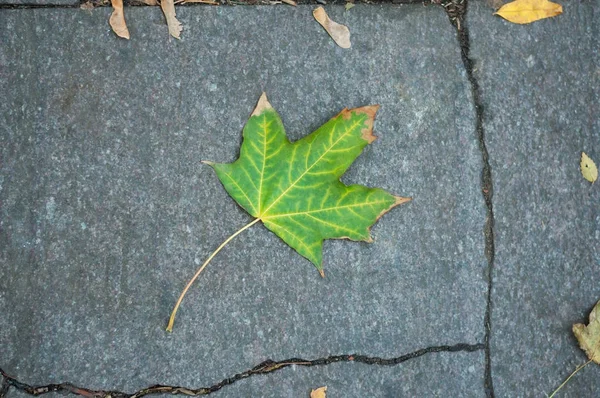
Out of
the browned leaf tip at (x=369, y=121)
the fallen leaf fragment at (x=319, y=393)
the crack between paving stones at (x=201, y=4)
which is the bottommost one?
the fallen leaf fragment at (x=319, y=393)

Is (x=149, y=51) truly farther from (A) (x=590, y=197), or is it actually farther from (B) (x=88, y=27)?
(A) (x=590, y=197)

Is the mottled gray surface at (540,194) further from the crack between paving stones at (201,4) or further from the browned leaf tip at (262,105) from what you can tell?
the browned leaf tip at (262,105)

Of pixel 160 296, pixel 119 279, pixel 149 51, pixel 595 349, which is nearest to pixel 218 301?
pixel 160 296

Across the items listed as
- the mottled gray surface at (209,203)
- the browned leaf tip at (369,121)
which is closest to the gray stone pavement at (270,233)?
the mottled gray surface at (209,203)

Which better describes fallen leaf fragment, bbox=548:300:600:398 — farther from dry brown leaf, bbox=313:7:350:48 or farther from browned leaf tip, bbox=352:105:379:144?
dry brown leaf, bbox=313:7:350:48

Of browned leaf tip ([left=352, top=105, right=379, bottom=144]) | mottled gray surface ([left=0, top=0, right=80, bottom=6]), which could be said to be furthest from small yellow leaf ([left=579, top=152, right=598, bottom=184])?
mottled gray surface ([left=0, top=0, right=80, bottom=6])

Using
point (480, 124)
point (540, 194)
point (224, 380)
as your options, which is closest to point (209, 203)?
point (224, 380)

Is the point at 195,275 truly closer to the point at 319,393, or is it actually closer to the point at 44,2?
the point at 319,393
